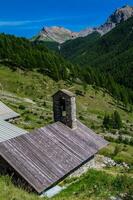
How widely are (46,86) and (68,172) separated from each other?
309 feet

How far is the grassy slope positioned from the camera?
82.2 ft

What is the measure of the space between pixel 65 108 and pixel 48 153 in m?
7.22

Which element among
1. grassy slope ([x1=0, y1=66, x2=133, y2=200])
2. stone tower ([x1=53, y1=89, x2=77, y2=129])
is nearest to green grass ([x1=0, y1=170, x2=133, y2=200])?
grassy slope ([x1=0, y1=66, x2=133, y2=200])

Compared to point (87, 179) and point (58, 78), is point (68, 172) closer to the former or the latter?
point (87, 179)

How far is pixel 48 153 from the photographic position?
84.5ft

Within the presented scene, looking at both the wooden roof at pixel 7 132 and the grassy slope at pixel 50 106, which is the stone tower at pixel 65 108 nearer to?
the wooden roof at pixel 7 132

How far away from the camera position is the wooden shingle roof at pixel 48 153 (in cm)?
2280

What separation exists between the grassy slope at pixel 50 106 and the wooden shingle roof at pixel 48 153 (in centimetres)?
140

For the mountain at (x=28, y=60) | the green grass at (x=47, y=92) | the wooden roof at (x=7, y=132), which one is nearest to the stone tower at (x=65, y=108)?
the wooden roof at (x=7, y=132)

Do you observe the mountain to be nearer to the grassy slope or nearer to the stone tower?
the grassy slope

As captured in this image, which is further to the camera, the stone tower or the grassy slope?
the stone tower

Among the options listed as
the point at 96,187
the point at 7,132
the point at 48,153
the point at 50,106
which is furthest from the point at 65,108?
the point at 50,106

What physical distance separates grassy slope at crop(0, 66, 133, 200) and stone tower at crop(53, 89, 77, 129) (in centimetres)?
453

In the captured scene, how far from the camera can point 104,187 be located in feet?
82.6
